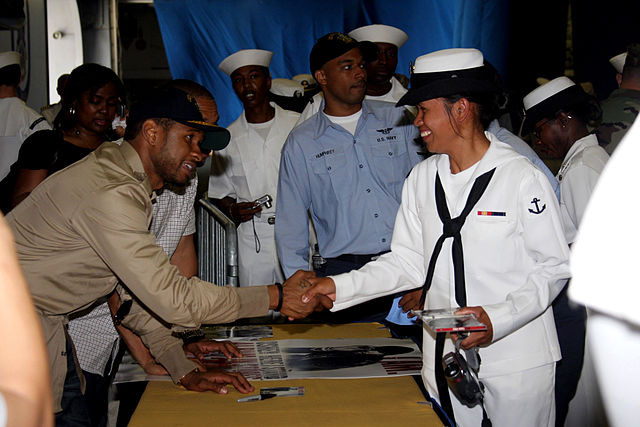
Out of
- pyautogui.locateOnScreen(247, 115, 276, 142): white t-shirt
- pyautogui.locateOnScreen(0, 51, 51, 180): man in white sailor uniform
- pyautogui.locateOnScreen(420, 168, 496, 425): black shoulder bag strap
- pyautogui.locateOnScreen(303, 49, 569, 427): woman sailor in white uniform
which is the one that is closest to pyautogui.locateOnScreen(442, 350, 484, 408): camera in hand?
pyautogui.locateOnScreen(303, 49, 569, 427): woman sailor in white uniform

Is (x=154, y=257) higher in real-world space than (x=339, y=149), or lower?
lower

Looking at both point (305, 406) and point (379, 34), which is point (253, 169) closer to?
point (379, 34)

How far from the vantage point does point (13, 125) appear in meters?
5.15

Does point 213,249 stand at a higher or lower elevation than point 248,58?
lower

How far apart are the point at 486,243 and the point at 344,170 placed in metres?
1.65

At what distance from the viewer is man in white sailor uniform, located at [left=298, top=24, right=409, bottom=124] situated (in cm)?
455

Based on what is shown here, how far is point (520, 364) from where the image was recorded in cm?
218

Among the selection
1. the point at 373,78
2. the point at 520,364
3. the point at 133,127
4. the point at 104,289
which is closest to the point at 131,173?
the point at 133,127

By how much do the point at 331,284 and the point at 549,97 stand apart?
1.55m

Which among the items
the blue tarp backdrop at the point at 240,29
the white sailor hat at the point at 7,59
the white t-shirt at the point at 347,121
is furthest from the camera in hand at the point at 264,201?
the blue tarp backdrop at the point at 240,29

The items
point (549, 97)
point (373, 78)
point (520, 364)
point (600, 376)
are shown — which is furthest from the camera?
point (373, 78)

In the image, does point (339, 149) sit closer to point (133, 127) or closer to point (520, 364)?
point (133, 127)

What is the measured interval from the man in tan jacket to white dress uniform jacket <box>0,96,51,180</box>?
2.92m

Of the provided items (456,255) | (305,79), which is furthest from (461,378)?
(305,79)
